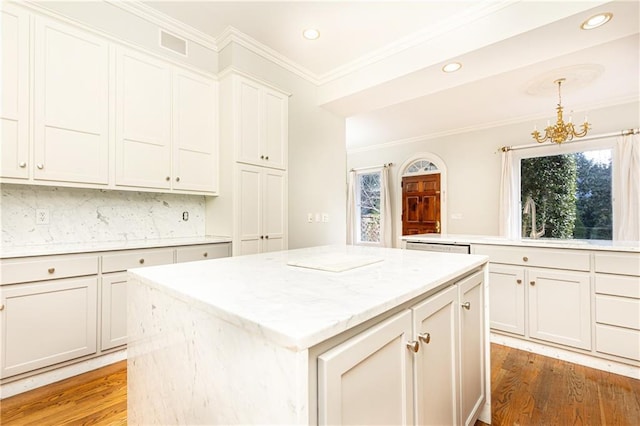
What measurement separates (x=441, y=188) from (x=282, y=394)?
5706mm

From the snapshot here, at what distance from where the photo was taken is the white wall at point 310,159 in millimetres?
3305

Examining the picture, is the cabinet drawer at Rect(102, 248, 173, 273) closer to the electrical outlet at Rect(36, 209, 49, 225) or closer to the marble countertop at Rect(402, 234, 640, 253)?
the electrical outlet at Rect(36, 209, 49, 225)

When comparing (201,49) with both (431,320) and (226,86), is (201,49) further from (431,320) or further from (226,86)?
(431,320)

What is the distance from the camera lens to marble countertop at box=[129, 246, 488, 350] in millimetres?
649

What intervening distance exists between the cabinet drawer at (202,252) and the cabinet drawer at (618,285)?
3013 mm

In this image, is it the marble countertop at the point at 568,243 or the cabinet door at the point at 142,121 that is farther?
the cabinet door at the point at 142,121

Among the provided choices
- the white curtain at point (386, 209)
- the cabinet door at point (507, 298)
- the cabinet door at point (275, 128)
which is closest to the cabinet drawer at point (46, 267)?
the cabinet door at point (275, 128)

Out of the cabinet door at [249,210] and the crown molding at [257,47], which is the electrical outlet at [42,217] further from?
the crown molding at [257,47]

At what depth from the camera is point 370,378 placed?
2.49 ft

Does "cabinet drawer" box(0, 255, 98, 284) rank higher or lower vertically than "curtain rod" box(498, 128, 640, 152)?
lower

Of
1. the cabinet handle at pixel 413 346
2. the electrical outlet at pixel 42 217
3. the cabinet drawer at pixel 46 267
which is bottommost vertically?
the cabinet handle at pixel 413 346

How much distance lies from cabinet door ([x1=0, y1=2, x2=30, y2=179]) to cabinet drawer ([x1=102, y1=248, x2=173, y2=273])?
747 millimetres

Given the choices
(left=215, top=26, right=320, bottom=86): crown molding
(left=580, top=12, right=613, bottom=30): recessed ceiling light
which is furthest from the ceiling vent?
(left=580, top=12, right=613, bottom=30): recessed ceiling light

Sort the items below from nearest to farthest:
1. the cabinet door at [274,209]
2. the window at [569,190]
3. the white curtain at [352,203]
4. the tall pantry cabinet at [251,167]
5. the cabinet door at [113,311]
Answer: the cabinet door at [113,311], the tall pantry cabinet at [251,167], the cabinet door at [274,209], the window at [569,190], the white curtain at [352,203]
